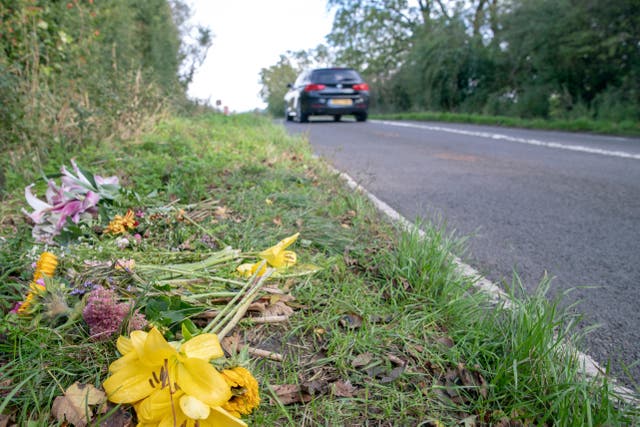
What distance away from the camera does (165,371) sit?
109cm

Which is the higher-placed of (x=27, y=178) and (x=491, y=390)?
(x=27, y=178)

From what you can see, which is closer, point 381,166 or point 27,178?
point 27,178

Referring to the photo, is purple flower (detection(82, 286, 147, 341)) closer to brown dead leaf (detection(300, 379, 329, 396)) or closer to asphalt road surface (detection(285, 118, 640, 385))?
brown dead leaf (detection(300, 379, 329, 396))

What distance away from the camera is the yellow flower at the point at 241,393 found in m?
1.18

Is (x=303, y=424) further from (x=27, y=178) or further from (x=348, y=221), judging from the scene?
(x=27, y=178)

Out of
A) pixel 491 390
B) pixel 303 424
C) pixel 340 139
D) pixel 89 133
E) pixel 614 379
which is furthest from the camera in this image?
pixel 340 139

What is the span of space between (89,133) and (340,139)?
17.3 feet

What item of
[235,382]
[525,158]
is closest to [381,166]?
[525,158]

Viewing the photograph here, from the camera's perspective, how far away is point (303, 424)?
131cm

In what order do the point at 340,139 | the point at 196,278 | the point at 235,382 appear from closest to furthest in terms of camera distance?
the point at 235,382, the point at 196,278, the point at 340,139

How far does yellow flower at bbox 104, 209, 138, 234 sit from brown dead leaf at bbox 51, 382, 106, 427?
1.09m

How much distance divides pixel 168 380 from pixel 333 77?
15051 millimetres

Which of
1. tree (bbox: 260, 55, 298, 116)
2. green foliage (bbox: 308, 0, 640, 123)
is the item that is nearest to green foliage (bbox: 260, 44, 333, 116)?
tree (bbox: 260, 55, 298, 116)

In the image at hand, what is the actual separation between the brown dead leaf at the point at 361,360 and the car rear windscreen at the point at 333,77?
14.4 meters
